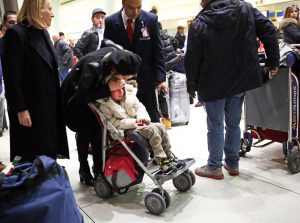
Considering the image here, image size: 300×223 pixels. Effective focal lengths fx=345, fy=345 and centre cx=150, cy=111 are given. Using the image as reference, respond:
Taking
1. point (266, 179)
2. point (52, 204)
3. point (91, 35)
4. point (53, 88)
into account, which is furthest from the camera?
point (91, 35)

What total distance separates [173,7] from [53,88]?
1043 cm

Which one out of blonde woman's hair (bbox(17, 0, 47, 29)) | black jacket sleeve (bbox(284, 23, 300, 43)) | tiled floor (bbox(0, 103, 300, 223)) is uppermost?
blonde woman's hair (bbox(17, 0, 47, 29))

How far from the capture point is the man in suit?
2.97 m

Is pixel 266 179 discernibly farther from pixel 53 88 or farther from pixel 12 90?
pixel 12 90

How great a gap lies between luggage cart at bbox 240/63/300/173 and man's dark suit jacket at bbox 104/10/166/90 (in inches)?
37.1

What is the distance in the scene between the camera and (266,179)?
9.57ft

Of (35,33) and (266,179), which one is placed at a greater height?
(35,33)

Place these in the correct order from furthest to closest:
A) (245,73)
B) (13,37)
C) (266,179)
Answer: (266,179) → (245,73) → (13,37)

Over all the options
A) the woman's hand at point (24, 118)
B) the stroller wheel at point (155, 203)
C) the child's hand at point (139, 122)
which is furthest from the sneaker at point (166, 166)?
the woman's hand at point (24, 118)

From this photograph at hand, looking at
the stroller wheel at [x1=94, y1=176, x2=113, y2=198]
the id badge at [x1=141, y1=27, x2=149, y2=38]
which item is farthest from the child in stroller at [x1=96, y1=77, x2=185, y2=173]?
the id badge at [x1=141, y1=27, x2=149, y2=38]

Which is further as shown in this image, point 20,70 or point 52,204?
point 20,70

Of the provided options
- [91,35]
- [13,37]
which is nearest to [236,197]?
[13,37]

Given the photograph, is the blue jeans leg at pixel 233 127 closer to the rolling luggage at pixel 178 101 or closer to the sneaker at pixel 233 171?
the sneaker at pixel 233 171

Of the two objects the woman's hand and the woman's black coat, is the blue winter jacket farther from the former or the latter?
the woman's hand
